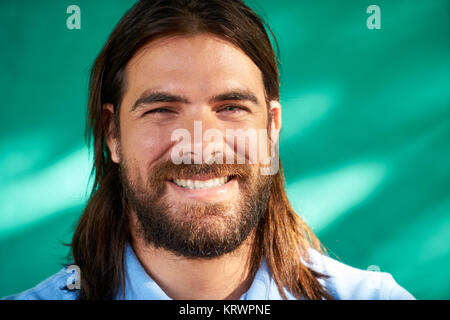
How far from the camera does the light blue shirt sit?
138 centimetres

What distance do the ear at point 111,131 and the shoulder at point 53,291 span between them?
0.45 meters

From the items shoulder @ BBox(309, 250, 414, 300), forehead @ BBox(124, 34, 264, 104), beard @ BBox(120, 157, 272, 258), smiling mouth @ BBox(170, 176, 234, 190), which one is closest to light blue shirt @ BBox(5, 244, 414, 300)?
shoulder @ BBox(309, 250, 414, 300)

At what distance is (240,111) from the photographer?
1370 mm

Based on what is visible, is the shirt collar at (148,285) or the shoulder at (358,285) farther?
the shoulder at (358,285)

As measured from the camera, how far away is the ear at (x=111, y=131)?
1486 millimetres

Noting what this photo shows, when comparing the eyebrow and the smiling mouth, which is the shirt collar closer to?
the smiling mouth

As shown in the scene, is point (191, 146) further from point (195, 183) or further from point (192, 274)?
point (192, 274)

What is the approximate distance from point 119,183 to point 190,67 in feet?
1.85

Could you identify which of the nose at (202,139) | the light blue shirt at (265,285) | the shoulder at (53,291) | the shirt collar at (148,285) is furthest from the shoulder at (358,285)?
the shoulder at (53,291)

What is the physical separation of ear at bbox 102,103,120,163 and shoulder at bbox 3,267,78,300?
448 millimetres

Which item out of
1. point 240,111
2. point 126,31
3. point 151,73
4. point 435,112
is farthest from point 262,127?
point 435,112

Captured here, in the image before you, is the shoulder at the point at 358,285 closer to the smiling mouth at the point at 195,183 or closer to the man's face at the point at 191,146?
the man's face at the point at 191,146

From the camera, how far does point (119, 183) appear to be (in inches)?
62.9

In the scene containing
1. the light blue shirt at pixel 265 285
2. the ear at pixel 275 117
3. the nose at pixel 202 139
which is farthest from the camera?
the ear at pixel 275 117
